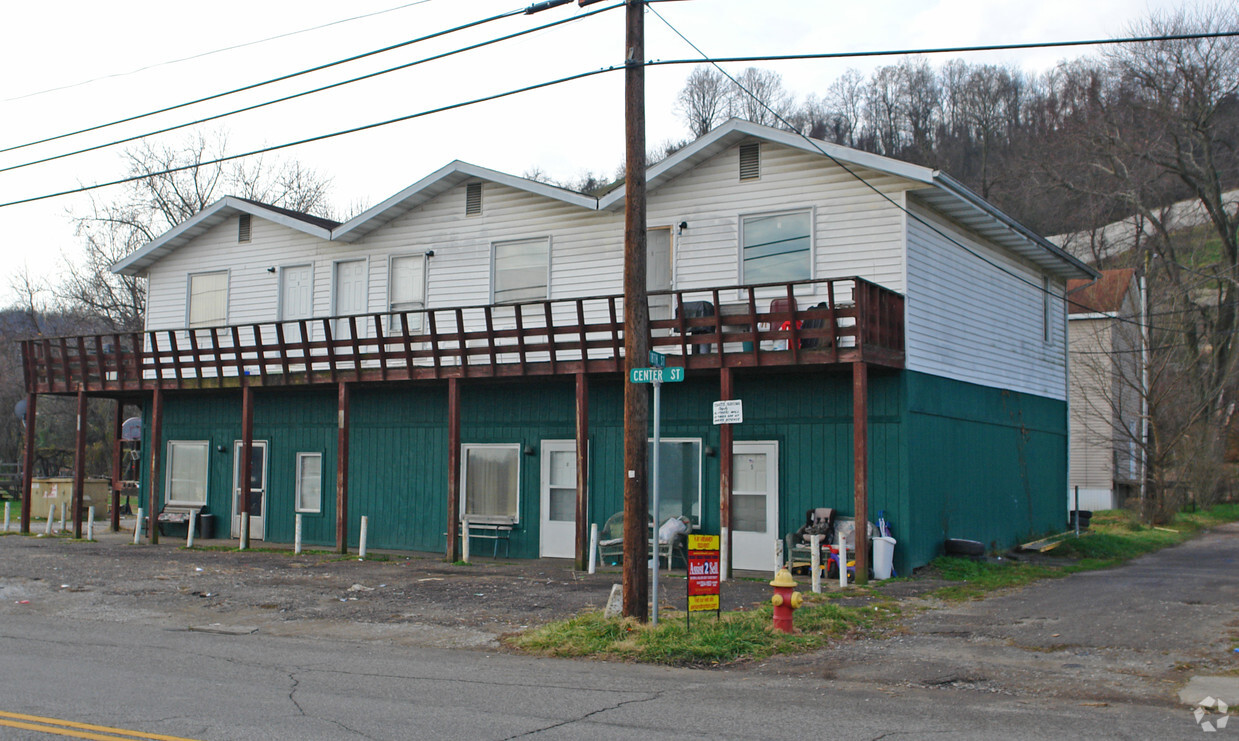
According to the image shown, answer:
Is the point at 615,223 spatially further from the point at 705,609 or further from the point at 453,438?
the point at 705,609

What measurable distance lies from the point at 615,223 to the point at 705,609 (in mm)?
10409

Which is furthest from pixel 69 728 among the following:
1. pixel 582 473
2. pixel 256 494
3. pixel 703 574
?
pixel 256 494

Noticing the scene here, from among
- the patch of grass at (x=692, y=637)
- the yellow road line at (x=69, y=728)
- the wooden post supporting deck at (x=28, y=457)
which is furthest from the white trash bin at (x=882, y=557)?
the wooden post supporting deck at (x=28, y=457)

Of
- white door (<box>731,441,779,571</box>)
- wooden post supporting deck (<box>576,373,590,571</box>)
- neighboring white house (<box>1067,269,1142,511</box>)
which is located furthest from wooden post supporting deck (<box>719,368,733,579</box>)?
neighboring white house (<box>1067,269,1142,511</box>)

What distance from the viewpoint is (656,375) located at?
11.2 metres

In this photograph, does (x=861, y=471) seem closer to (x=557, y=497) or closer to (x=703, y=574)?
(x=703, y=574)

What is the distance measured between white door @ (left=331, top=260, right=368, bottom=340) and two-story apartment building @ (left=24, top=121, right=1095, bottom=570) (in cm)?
7

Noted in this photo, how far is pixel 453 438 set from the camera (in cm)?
1912

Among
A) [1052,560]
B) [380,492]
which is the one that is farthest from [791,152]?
[380,492]

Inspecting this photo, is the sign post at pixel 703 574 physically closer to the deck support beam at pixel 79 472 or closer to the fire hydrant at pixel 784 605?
the fire hydrant at pixel 784 605

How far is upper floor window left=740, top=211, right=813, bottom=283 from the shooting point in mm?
18047

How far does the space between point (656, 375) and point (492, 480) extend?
10434mm

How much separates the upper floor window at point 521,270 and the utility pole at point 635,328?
29.4 ft

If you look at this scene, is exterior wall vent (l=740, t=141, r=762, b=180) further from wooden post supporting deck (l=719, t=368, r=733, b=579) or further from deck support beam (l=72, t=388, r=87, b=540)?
deck support beam (l=72, t=388, r=87, b=540)
